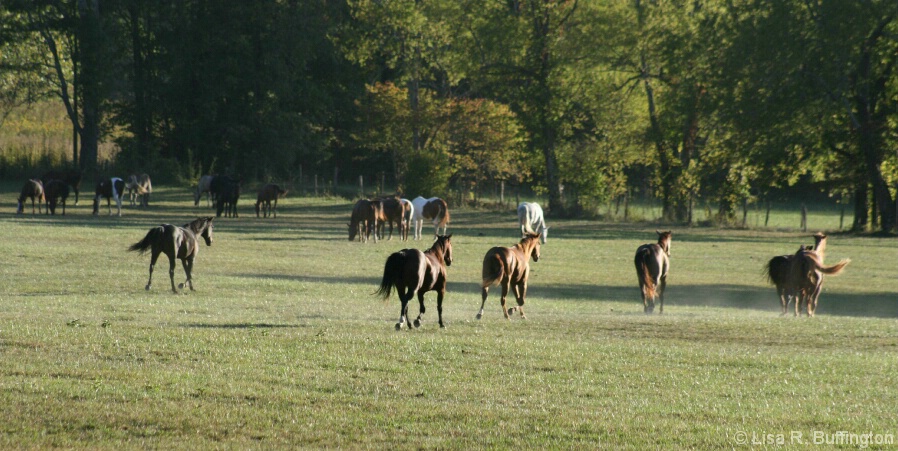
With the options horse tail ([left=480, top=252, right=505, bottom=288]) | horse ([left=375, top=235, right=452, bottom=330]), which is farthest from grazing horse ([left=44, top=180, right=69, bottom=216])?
horse ([left=375, top=235, right=452, bottom=330])

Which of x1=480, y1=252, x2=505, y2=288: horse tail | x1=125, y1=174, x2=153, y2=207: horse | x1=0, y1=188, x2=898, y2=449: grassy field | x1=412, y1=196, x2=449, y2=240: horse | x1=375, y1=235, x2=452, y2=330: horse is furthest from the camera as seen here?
x1=125, y1=174, x2=153, y2=207: horse

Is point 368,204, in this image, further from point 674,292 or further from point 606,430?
point 606,430

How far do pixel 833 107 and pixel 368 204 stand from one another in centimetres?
2146

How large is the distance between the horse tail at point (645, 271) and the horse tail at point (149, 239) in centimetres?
930

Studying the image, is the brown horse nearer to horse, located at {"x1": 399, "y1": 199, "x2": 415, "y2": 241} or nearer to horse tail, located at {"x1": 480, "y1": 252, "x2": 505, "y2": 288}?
horse tail, located at {"x1": 480, "y1": 252, "x2": 505, "y2": 288}

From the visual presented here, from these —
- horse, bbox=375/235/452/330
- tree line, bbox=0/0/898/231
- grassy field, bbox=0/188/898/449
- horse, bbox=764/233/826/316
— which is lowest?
grassy field, bbox=0/188/898/449

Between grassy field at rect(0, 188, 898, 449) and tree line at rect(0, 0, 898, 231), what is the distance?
25.3 metres

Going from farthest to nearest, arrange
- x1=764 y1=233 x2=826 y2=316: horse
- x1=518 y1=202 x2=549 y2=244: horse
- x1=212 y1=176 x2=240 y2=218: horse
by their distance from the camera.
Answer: x1=212 y1=176 x2=240 y2=218: horse
x1=518 y1=202 x2=549 y2=244: horse
x1=764 y1=233 x2=826 y2=316: horse

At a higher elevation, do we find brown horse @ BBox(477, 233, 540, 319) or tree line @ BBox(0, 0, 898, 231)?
tree line @ BBox(0, 0, 898, 231)

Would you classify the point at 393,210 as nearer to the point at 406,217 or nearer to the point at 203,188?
the point at 406,217

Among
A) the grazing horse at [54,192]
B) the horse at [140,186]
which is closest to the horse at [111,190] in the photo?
the grazing horse at [54,192]

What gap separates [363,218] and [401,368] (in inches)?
1111

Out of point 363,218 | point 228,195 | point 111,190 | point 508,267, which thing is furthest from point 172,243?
point 228,195

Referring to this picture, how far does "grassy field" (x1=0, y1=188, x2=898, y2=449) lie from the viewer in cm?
908
